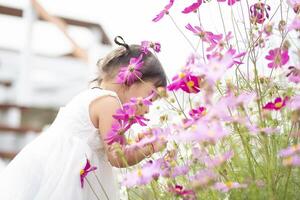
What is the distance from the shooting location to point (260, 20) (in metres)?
0.79

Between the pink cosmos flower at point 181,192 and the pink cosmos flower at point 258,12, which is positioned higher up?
the pink cosmos flower at point 258,12

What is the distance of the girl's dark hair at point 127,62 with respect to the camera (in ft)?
4.18

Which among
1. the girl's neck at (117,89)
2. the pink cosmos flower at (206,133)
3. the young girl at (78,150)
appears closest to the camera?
the pink cosmos flower at (206,133)

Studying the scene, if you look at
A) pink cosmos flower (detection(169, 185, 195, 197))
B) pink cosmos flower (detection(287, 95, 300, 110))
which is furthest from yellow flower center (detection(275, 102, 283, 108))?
pink cosmos flower (detection(169, 185, 195, 197))

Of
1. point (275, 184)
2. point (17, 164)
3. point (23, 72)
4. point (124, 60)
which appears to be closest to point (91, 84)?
point (124, 60)

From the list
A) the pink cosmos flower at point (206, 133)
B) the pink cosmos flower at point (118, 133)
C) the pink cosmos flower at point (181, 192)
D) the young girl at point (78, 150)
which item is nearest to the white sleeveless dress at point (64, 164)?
the young girl at point (78, 150)

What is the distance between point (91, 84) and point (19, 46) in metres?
2.01

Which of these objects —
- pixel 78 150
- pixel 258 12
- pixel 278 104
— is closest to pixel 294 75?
pixel 278 104

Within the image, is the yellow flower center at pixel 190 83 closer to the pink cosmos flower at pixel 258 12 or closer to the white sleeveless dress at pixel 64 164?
the pink cosmos flower at pixel 258 12

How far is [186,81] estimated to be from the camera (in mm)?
679

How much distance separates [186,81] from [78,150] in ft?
1.77

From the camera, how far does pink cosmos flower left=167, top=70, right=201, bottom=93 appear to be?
0.66 metres

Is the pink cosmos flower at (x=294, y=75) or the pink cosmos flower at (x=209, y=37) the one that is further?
the pink cosmos flower at (x=209, y=37)

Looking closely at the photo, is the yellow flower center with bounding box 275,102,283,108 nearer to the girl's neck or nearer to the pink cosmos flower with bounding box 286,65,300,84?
the pink cosmos flower with bounding box 286,65,300,84
